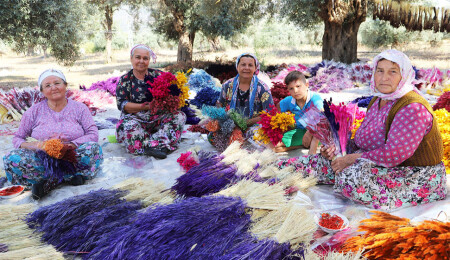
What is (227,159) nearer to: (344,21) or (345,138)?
(345,138)

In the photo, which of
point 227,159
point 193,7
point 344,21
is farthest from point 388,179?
point 193,7

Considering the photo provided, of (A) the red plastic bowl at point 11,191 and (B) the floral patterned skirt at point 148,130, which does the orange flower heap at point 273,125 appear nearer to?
(B) the floral patterned skirt at point 148,130

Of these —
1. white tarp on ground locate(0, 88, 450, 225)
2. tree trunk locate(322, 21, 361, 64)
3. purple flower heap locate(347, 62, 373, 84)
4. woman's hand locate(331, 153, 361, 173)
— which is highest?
tree trunk locate(322, 21, 361, 64)

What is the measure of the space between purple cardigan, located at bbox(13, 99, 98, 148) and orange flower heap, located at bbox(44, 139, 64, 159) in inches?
6.6

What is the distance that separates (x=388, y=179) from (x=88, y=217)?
2154 mm

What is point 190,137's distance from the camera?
16.0 ft

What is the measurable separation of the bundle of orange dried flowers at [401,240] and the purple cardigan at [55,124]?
107 inches

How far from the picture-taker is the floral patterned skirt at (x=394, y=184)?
7.86ft

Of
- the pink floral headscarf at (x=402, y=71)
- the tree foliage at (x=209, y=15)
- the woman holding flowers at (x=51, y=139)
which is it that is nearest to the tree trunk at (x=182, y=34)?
the tree foliage at (x=209, y=15)

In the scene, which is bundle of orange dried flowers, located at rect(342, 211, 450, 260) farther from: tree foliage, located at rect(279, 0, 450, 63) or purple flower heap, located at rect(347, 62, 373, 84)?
tree foliage, located at rect(279, 0, 450, 63)

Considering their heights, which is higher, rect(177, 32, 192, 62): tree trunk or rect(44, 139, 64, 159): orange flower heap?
rect(177, 32, 192, 62): tree trunk

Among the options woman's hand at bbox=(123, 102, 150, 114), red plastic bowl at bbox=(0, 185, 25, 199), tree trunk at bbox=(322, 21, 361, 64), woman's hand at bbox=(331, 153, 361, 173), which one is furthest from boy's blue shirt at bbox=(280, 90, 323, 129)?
tree trunk at bbox=(322, 21, 361, 64)

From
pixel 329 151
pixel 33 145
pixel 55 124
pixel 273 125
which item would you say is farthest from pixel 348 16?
pixel 33 145

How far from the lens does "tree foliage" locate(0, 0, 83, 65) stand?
25.9ft
